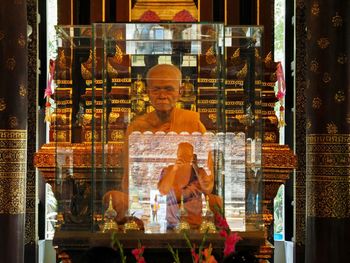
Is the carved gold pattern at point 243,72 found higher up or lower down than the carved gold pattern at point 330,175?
higher up

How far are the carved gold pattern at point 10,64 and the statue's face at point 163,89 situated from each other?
1.48m

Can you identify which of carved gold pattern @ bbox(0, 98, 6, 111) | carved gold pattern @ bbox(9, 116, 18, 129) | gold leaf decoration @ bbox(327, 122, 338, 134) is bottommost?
gold leaf decoration @ bbox(327, 122, 338, 134)

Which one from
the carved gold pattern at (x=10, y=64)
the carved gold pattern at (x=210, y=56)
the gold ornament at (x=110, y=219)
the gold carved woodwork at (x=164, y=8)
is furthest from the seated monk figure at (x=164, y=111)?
the gold carved woodwork at (x=164, y=8)

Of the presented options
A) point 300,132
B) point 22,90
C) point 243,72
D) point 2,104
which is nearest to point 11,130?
point 2,104

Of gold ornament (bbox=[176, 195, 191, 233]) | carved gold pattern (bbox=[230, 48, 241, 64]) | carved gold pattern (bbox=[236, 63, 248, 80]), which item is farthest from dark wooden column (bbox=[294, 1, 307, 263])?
gold ornament (bbox=[176, 195, 191, 233])

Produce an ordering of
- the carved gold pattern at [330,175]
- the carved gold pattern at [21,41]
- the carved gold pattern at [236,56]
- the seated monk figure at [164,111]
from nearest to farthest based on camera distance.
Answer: the seated monk figure at [164,111] < the carved gold pattern at [236,56] < the carved gold pattern at [21,41] < the carved gold pattern at [330,175]

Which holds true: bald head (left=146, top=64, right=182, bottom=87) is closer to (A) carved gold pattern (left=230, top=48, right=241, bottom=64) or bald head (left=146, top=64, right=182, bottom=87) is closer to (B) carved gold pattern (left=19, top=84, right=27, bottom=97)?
(A) carved gold pattern (left=230, top=48, right=241, bottom=64)

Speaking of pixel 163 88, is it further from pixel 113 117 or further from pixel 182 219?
pixel 182 219

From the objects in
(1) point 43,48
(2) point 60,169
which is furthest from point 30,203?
(2) point 60,169

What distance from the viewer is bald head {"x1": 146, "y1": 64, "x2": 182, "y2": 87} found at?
595cm

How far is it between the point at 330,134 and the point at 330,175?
0.34m

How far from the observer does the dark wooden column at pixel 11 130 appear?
22.5ft

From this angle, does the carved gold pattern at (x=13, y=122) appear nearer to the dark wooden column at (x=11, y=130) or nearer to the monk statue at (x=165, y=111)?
the dark wooden column at (x=11, y=130)

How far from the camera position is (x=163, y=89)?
5.96 meters
